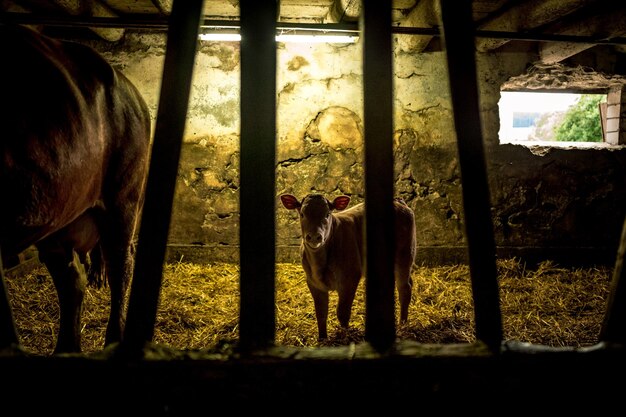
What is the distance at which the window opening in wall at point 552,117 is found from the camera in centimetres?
1364

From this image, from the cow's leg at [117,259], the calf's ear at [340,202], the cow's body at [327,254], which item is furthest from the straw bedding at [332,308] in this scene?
the calf's ear at [340,202]

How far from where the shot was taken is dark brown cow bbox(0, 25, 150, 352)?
1831 millimetres

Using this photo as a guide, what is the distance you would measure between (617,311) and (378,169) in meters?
0.84

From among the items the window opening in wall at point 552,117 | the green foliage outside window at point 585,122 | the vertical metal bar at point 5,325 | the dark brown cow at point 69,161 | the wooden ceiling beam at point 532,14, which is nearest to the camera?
the vertical metal bar at point 5,325

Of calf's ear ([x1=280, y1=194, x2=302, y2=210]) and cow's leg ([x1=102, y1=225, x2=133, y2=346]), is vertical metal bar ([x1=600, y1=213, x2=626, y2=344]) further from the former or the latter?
cow's leg ([x1=102, y1=225, x2=133, y2=346])

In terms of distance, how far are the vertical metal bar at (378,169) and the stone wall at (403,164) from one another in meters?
4.69

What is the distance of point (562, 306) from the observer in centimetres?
423

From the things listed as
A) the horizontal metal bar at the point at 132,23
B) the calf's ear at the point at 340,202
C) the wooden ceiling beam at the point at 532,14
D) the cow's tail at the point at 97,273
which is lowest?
the cow's tail at the point at 97,273

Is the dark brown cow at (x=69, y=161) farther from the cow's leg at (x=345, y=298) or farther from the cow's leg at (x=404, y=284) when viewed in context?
the cow's leg at (x=404, y=284)

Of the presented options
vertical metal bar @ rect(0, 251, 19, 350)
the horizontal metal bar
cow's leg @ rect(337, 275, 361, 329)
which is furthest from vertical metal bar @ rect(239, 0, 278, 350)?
cow's leg @ rect(337, 275, 361, 329)

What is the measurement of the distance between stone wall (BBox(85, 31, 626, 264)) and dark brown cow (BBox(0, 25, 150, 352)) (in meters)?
2.61

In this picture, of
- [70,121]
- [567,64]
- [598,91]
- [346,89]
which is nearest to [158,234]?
[70,121]

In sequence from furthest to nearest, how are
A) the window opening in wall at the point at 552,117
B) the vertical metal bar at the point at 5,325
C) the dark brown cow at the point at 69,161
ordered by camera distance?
the window opening in wall at the point at 552,117
the dark brown cow at the point at 69,161
the vertical metal bar at the point at 5,325

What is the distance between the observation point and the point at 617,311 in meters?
1.09
